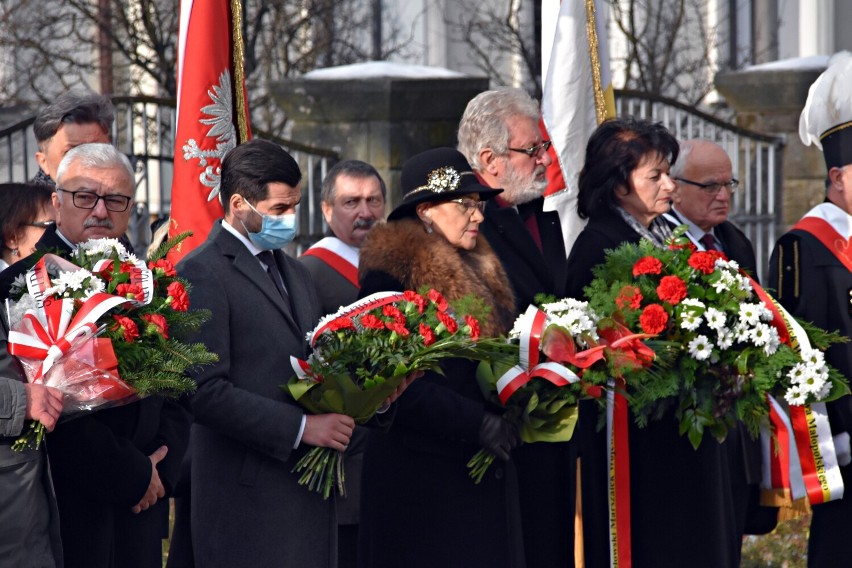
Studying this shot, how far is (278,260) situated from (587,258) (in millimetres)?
1208

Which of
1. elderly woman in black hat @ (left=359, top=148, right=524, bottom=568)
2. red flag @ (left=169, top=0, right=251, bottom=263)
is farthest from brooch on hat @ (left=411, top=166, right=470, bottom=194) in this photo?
red flag @ (left=169, top=0, right=251, bottom=263)

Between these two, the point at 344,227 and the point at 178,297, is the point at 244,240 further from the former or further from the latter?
the point at 344,227

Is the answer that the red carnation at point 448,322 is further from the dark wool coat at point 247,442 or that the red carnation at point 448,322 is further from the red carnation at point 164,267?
the red carnation at point 164,267

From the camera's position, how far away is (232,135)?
22.0ft

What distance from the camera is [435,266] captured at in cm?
502

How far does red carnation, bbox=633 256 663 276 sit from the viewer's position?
528 cm

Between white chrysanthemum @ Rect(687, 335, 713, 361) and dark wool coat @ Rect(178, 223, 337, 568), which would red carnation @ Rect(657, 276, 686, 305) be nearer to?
white chrysanthemum @ Rect(687, 335, 713, 361)

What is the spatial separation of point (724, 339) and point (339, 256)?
1890mm

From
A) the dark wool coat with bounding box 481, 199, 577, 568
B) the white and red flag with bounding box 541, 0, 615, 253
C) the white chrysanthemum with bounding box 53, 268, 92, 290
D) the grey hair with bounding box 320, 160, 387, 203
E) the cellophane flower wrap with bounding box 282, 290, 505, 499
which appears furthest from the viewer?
the white and red flag with bounding box 541, 0, 615, 253

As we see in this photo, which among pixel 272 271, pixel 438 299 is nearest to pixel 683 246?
pixel 438 299

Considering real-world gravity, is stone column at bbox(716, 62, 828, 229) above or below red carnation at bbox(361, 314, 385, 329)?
above

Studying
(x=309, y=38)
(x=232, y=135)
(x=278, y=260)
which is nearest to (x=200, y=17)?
(x=232, y=135)

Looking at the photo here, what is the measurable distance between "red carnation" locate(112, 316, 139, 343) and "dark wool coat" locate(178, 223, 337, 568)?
31 cm

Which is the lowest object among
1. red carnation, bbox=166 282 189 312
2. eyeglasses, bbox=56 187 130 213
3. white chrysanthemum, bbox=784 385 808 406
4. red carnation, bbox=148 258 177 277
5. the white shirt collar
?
white chrysanthemum, bbox=784 385 808 406
